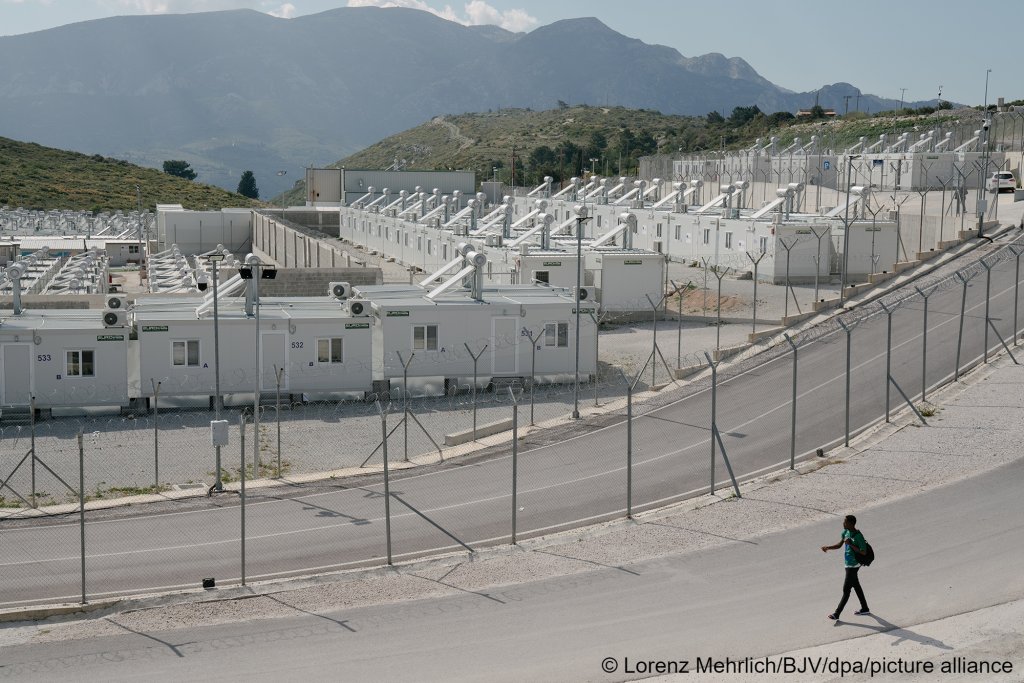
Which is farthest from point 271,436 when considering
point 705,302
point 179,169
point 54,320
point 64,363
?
point 179,169

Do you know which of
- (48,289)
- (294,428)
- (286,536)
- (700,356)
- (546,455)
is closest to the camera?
(286,536)

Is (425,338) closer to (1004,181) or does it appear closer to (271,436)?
(271,436)

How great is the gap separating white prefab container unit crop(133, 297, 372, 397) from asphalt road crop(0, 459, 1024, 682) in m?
15.7

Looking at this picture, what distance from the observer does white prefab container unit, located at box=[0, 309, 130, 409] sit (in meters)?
30.3

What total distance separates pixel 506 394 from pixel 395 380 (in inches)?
123

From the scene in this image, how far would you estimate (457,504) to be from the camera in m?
22.1

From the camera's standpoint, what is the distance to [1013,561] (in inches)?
669

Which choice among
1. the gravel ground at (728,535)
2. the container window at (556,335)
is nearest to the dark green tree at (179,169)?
the container window at (556,335)

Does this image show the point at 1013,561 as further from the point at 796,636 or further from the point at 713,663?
the point at 713,663

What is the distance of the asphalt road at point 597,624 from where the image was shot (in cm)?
1417

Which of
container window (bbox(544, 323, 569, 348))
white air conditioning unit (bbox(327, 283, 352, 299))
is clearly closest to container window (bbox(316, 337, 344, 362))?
white air conditioning unit (bbox(327, 283, 352, 299))

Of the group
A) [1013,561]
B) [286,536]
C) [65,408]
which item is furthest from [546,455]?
[65,408]

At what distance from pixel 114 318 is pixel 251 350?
359cm

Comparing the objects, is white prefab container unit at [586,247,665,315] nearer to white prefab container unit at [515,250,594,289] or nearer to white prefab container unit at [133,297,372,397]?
white prefab container unit at [515,250,594,289]
